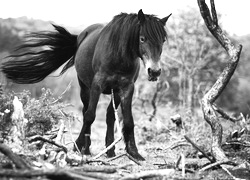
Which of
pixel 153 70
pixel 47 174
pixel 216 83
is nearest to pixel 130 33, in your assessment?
pixel 153 70

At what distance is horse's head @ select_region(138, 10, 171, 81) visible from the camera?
20.3 feet

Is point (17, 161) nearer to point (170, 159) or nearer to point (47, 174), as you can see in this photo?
point (47, 174)

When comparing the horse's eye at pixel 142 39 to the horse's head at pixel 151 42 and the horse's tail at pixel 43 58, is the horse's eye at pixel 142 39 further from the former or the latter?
the horse's tail at pixel 43 58

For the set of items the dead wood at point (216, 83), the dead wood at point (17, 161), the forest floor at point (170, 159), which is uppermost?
the dead wood at point (216, 83)

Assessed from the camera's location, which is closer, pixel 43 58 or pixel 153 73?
pixel 153 73

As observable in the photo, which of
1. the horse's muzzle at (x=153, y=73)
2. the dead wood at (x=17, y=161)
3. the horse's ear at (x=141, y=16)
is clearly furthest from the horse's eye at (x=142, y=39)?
the dead wood at (x=17, y=161)

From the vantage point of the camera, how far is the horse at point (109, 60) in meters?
6.45

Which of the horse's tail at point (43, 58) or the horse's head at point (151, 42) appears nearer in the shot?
the horse's head at point (151, 42)

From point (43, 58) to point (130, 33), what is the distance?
2.42 m

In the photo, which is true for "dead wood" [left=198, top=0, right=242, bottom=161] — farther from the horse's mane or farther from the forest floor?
the horse's mane

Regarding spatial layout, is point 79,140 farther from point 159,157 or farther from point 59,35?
point 59,35

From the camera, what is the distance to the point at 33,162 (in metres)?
4.63

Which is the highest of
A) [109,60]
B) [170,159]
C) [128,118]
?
[109,60]

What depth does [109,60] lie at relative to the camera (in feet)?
22.5
